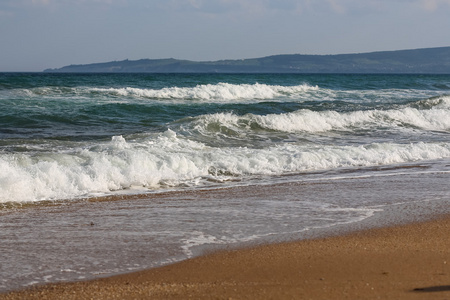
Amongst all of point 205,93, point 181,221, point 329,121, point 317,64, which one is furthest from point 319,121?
point 317,64

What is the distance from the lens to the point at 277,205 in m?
7.47

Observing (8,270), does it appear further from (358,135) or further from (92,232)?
(358,135)

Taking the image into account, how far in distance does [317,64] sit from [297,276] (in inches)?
6903

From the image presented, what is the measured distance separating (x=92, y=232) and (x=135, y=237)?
49 cm

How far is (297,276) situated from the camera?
466 centimetres

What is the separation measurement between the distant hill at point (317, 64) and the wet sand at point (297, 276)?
16302 centimetres

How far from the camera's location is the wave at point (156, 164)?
26.8ft

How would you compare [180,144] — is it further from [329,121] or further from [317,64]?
[317,64]

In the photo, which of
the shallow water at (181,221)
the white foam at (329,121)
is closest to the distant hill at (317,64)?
the white foam at (329,121)

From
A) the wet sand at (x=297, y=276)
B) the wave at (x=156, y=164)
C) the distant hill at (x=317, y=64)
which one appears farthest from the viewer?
the distant hill at (x=317, y=64)

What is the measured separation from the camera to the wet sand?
4266 mm

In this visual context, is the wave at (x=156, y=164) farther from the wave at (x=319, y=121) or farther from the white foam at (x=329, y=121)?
the white foam at (x=329, y=121)

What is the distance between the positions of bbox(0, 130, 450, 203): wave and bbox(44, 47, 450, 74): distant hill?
15624cm

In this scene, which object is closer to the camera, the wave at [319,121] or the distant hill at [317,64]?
the wave at [319,121]
